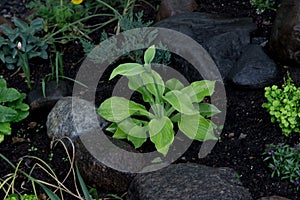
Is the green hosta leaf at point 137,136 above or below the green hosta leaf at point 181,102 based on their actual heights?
below

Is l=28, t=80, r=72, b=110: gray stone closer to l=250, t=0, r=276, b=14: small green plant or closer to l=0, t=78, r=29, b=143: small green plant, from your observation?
l=0, t=78, r=29, b=143: small green plant

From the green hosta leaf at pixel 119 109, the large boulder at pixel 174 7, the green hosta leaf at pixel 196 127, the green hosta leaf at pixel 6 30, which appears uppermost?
the large boulder at pixel 174 7

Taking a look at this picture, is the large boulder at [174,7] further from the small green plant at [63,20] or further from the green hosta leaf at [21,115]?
the green hosta leaf at [21,115]

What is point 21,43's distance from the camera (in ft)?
14.3

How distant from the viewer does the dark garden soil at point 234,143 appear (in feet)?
11.0

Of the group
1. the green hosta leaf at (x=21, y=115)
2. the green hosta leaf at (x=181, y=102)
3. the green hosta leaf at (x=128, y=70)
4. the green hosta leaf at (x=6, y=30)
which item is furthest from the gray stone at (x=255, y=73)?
the green hosta leaf at (x=6, y=30)

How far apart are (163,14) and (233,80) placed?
1064mm

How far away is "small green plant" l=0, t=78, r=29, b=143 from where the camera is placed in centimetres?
379

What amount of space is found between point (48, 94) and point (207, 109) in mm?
1194

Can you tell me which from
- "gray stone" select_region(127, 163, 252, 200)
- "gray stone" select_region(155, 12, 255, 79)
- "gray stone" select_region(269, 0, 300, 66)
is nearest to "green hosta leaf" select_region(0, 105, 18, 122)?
"gray stone" select_region(127, 163, 252, 200)

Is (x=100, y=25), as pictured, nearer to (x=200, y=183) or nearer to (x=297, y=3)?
(x=297, y=3)

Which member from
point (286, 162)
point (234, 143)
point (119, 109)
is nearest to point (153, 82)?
point (119, 109)

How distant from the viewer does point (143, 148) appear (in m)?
3.61

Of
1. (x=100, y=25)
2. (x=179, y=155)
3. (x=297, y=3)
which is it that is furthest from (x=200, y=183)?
(x=100, y=25)
